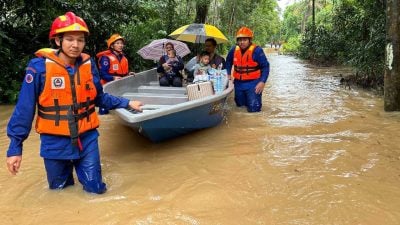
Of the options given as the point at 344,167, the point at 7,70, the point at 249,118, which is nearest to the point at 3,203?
the point at 344,167

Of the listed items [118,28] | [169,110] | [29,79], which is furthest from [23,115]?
[118,28]

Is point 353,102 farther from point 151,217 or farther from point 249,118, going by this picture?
point 151,217

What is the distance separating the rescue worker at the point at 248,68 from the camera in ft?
22.4

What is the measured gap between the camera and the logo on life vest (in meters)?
3.17

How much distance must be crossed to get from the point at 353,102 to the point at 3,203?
6847mm

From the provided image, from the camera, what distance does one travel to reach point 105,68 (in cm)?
654

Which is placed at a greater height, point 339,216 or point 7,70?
point 7,70

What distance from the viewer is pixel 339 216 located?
3.14 meters

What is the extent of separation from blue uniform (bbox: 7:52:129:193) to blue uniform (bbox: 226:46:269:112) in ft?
12.3

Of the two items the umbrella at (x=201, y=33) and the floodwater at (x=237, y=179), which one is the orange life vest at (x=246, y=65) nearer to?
the umbrella at (x=201, y=33)

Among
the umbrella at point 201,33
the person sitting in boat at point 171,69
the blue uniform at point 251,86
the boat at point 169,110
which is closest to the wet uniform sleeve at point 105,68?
the boat at point 169,110

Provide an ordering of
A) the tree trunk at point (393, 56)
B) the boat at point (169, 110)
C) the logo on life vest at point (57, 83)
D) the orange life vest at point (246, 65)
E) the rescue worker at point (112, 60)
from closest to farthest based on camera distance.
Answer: the logo on life vest at point (57, 83)
the boat at point (169, 110)
the tree trunk at point (393, 56)
the rescue worker at point (112, 60)
the orange life vest at point (246, 65)

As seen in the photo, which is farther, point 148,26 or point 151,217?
point 148,26

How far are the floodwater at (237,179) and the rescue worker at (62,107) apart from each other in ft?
1.12
